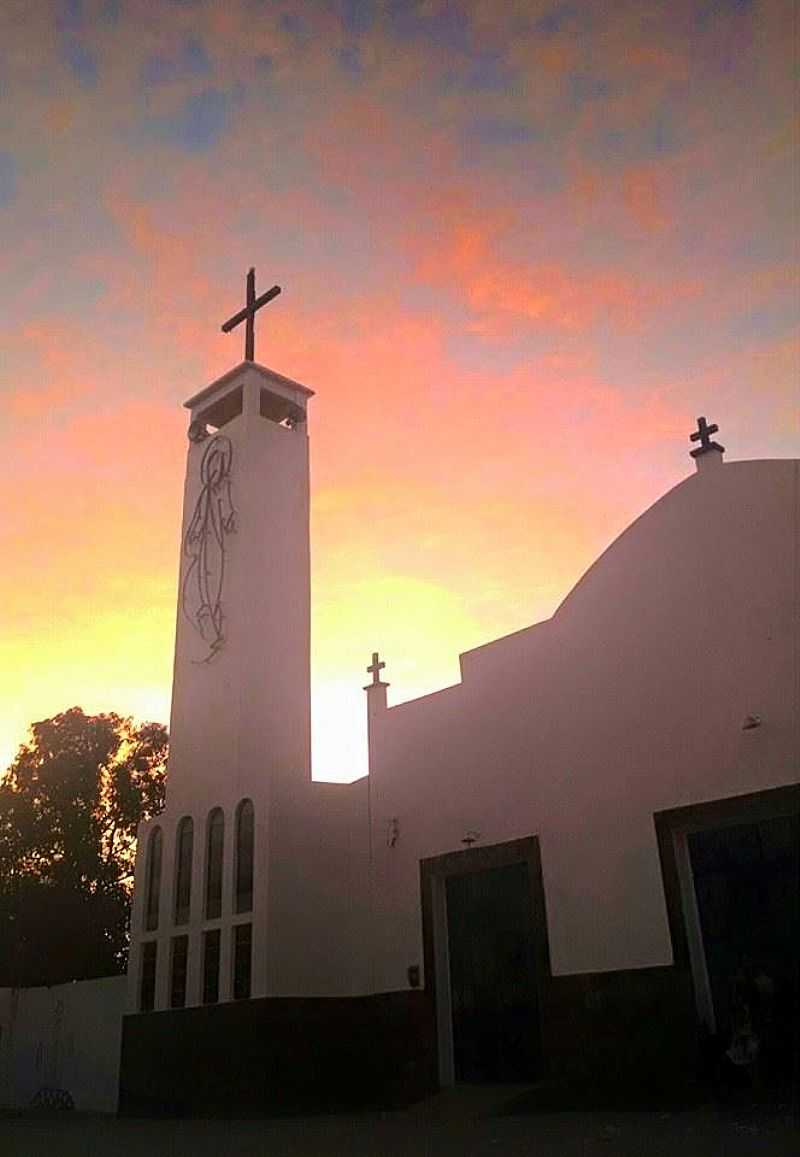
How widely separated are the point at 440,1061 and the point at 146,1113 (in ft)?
17.1

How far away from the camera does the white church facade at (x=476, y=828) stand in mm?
12281

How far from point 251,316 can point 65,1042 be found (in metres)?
14.9

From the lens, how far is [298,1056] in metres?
15.3

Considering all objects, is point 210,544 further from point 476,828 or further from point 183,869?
point 476,828

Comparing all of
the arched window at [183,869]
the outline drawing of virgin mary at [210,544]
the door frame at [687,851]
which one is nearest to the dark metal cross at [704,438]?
the door frame at [687,851]

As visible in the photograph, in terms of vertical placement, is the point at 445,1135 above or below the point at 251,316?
below

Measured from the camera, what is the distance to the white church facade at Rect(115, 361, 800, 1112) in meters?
12.3

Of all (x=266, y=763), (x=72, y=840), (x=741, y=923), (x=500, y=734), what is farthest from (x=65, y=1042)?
(x=741, y=923)

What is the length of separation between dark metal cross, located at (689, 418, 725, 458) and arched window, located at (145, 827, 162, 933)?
11704mm

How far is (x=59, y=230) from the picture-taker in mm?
14391

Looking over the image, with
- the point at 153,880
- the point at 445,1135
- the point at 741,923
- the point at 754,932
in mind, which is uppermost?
the point at 153,880

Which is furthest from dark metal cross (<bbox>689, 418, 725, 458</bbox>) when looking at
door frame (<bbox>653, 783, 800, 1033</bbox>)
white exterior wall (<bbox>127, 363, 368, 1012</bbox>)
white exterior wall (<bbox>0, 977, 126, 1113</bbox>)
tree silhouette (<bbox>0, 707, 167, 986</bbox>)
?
tree silhouette (<bbox>0, 707, 167, 986</bbox>)

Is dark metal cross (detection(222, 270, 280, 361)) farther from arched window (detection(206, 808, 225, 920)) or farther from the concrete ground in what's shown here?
the concrete ground

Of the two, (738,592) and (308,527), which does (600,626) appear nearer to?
(738,592)
